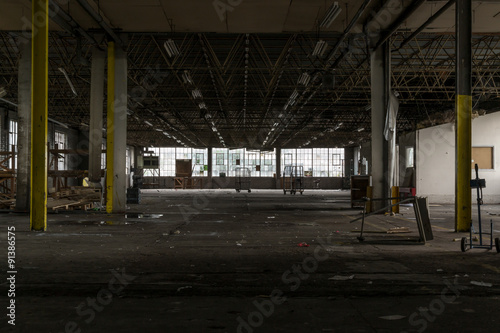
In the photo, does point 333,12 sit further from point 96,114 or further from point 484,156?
point 484,156

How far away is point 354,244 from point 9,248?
6122 millimetres

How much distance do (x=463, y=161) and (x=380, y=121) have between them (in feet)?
18.3

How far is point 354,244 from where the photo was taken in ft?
25.5

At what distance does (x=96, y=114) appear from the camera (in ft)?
49.4

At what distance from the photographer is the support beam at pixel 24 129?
13.8m

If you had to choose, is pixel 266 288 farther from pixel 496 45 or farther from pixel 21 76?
pixel 496 45

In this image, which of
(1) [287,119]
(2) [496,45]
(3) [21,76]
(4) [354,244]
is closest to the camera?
(4) [354,244]

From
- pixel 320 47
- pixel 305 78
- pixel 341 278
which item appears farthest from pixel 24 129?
pixel 341 278

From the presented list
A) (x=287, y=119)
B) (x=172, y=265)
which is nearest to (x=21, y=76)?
(x=172, y=265)

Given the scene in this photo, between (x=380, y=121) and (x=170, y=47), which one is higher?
(x=170, y=47)

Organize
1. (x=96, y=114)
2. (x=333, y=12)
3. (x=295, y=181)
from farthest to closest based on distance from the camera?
1. (x=295, y=181)
2. (x=96, y=114)
3. (x=333, y=12)

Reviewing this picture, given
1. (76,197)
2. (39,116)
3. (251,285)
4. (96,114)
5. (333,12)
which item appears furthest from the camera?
(76,197)

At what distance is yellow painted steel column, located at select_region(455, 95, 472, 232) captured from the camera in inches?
368

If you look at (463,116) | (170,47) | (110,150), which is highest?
(170,47)
